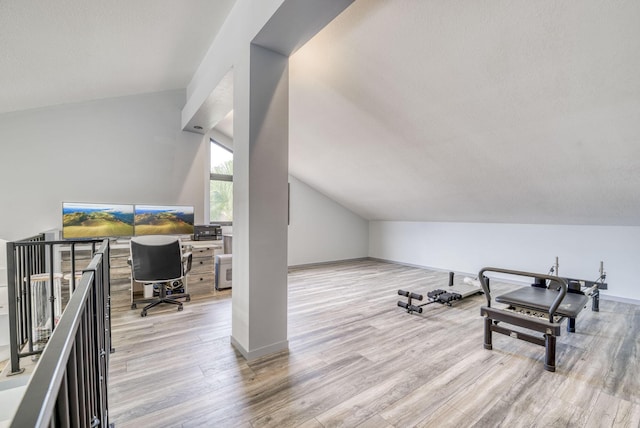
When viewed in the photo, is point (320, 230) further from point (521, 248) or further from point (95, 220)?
point (95, 220)

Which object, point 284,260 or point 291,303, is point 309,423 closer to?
point 284,260

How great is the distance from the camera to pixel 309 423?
1.71 metres

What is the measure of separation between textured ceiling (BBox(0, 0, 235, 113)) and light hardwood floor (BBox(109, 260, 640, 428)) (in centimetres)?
283

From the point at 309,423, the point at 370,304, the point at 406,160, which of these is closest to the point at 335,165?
the point at 406,160

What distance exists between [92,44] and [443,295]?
5.09 m

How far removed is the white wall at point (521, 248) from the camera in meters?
4.18

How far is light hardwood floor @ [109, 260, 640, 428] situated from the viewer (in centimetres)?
178

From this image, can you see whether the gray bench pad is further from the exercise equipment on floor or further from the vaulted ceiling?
the vaulted ceiling

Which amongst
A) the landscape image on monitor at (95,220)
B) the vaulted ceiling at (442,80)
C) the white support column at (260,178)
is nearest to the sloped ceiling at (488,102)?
the vaulted ceiling at (442,80)

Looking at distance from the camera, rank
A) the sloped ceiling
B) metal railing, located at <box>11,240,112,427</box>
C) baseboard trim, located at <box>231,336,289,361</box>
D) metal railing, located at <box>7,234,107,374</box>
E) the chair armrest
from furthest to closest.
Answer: the chair armrest < baseboard trim, located at <box>231,336,289,361</box> < metal railing, located at <box>7,234,107,374</box> < the sloped ceiling < metal railing, located at <box>11,240,112,427</box>

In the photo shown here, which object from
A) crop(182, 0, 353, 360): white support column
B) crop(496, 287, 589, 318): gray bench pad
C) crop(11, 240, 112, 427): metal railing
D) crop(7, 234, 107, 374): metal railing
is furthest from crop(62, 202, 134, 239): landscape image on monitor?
crop(496, 287, 589, 318): gray bench pad

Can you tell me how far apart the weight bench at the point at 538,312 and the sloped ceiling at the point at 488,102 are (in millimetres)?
1422

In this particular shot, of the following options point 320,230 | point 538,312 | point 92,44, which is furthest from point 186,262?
point 538,312

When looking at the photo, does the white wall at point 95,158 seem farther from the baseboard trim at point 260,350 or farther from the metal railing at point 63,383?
the metal railing at point 63,383
